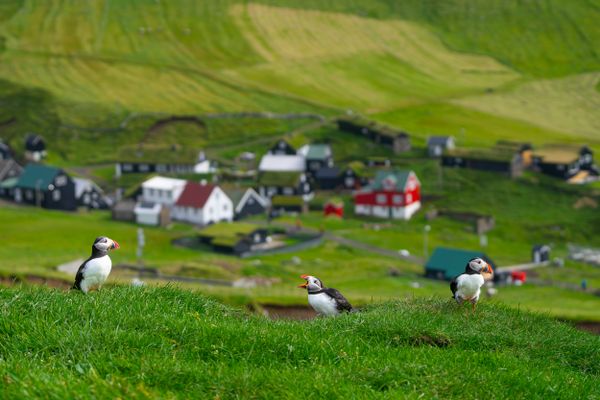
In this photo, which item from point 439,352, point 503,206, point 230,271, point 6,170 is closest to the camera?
point 439,352

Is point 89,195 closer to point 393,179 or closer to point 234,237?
point 234,237

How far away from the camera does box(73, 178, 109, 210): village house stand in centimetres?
12469

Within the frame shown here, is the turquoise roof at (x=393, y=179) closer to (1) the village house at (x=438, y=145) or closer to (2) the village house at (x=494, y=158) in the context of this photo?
(2) the village house at (x=494, y=158)

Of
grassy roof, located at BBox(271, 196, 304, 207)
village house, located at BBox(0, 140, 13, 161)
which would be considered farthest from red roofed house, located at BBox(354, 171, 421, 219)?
village house, located at BBox(0, 140, 13, 161)

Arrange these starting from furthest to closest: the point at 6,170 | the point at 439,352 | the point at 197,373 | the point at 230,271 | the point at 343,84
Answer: the point at 343,84
the point at 6,170
the point at 230,271
the point at 439,352
the point at 197,373

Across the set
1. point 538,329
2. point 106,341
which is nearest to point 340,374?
point 106,341

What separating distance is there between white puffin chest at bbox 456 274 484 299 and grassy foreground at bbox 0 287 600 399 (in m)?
0.67

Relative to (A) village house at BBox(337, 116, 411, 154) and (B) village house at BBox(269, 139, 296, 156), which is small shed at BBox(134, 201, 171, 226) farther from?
(A) village house at BBox(337, 116, 411, 154)

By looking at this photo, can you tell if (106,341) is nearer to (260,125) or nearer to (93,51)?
(260,125)

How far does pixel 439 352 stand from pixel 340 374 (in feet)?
8.87

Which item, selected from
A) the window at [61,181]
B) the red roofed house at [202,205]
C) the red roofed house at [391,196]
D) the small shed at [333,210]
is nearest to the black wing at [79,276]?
the red roofed house at [202,205]

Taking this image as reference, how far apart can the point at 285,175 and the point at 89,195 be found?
2925cm

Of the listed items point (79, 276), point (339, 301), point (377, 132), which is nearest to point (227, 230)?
point (377, 132)

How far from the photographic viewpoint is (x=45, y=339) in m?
14.1
